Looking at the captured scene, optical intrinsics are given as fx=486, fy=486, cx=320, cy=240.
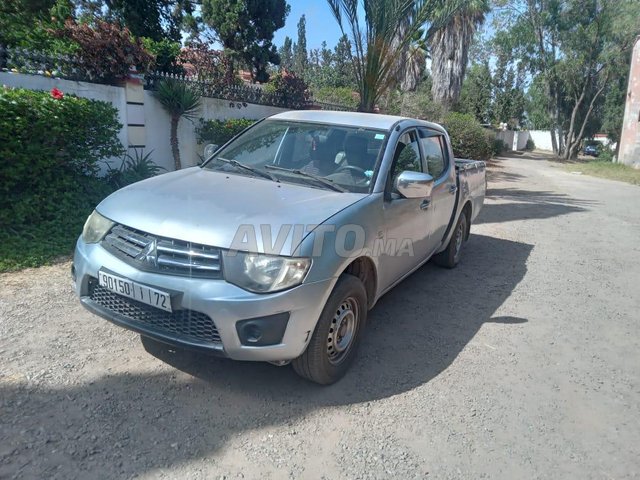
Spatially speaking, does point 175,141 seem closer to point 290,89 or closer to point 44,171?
point 44,171

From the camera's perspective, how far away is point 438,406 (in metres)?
3.27

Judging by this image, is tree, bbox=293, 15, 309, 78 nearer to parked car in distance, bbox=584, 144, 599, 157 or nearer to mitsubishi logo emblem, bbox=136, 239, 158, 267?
parked car in distance, bbox=584, 144, 599, 157

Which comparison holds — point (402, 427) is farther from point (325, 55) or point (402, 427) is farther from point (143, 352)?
point (325, 55)

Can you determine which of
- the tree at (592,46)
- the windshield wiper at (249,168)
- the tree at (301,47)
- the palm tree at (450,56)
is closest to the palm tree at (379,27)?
the windshield wiper at (249,168)

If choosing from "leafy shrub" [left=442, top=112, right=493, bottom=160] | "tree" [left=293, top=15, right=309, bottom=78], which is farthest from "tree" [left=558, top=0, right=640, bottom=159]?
"tree" [left=293, top=15, right=309, bottom=78]

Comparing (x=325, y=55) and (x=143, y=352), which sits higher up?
(x=325, y=55)

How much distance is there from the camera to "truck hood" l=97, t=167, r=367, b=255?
290 cm

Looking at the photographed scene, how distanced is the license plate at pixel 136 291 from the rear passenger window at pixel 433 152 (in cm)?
308

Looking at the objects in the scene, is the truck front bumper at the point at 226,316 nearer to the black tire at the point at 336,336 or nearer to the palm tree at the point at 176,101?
the black tire at the point at 336,336

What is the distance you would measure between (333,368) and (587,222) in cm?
887

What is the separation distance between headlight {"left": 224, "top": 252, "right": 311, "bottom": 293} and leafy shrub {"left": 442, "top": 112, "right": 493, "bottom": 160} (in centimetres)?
1850

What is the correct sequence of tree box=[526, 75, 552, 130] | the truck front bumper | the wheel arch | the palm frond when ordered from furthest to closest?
tree box=[526, 75, 552, 130]
the palm frond
the wheel arch
the truck front bumper

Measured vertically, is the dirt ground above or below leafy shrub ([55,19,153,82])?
below

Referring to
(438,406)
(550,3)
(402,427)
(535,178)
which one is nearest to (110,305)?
(402,427)
